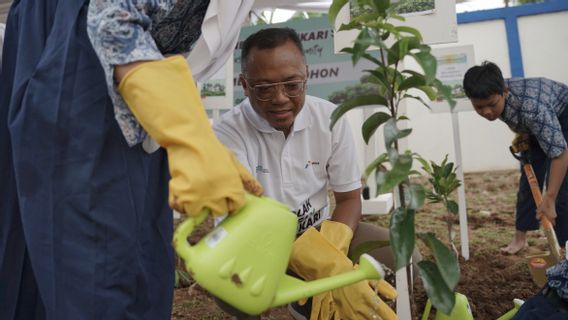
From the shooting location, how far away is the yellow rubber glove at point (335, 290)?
1249mm

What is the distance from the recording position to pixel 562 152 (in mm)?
2369

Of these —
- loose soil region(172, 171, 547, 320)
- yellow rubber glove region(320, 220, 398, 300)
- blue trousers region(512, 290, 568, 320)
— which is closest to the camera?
blue trousers region(512, 290, 568, 320)

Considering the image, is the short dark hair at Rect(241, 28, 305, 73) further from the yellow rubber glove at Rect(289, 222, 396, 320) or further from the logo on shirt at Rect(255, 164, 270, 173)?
the yellow rubber glove at Rect(289, 222, 396, 320)

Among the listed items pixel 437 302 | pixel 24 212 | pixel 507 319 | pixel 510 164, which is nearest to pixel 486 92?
pixel 507 319

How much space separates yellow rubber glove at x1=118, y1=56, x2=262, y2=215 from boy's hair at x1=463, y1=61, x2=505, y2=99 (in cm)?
196

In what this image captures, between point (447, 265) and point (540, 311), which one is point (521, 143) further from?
point (447, 265)

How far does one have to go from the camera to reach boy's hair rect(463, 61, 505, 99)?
2455mm

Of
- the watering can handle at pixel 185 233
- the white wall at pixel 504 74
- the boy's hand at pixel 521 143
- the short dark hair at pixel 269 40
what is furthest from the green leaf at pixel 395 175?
the white wall at pixel 504 74

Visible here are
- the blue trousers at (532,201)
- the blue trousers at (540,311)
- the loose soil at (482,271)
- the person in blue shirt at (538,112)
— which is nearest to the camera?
the blue trousers at (540,311)

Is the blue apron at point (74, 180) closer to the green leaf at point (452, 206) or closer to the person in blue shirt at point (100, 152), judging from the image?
the person in blue shirt at point (100, 152)

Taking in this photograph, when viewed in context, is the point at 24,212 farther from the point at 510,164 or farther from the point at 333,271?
the point at 510,164

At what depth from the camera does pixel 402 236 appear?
0.95m

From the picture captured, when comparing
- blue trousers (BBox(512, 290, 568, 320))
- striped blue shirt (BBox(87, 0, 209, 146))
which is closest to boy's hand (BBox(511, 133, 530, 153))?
blue trousers (BBox(512, 290, 568, 320))

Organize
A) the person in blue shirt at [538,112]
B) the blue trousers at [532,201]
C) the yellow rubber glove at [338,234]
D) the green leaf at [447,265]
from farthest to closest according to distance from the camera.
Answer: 1. the blue trousers at [532,201]
2. the person in blue shirt at [538,112]
3. the yellow rubber glove at [338,234]
4. the green leaf at [447,265]
